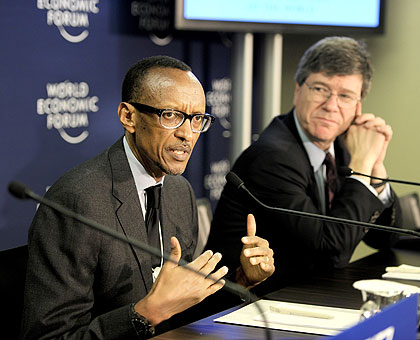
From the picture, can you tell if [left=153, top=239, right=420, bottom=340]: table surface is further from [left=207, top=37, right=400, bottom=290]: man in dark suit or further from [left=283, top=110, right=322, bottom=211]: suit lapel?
[left=283, top=110, right=322, bottom=211]: suit lapel

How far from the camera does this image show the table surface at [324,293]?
6.25ft

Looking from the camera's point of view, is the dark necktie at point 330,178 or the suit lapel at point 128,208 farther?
the dark necktie at point 330,178

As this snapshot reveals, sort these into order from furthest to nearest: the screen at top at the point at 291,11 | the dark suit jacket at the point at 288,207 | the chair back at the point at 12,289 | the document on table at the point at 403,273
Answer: the screen at top at the point at 291,11, the dark suit jacket at the point at 288,207, the document on table at the point at 403,273, the chair back at the point at 12,289

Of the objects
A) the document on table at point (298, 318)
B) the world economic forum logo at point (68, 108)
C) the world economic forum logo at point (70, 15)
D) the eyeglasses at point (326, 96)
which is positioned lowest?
the document on table at point (298, 318)

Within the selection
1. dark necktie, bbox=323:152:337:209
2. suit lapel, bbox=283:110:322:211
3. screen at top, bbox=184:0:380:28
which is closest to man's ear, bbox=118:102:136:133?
suit lapel, bbox=283:110:322:211

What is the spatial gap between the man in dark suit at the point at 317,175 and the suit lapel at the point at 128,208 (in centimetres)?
78

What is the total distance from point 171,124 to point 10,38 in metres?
1.23

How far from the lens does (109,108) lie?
3.72m

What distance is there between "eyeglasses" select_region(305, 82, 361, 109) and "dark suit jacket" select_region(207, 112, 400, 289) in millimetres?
164

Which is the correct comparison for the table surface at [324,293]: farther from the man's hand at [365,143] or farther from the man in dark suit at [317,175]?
the man's hand at [365,143]

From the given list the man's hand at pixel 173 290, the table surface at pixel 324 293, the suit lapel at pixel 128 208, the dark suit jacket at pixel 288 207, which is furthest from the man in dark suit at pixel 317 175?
the man's hand at pixel 173 290

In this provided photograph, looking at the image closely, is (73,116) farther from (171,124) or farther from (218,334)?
(218,334)

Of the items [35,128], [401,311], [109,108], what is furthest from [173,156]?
[109,108]

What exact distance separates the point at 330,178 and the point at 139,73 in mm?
1155
